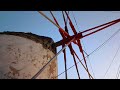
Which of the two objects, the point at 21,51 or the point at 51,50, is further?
the point at 51,50

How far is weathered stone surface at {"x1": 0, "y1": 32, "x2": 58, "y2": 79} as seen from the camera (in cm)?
582

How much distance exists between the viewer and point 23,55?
6.18 metres

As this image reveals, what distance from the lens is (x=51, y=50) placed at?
23.1 feet

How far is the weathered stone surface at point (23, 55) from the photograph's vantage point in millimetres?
5816
